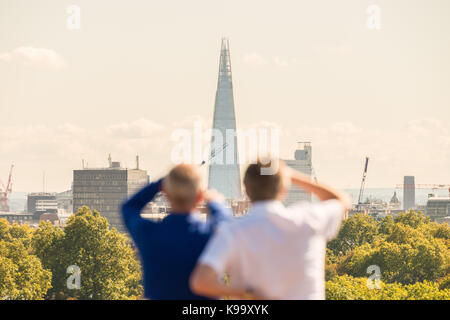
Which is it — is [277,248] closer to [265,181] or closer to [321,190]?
[265,181]

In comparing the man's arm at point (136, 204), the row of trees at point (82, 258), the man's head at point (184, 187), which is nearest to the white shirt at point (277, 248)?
the man's head at point (184, 187)

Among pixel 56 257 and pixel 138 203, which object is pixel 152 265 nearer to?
pixel 138 203

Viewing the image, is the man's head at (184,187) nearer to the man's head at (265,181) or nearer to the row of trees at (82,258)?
the man's head at (265,181)

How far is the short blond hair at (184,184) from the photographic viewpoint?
26.6 ft

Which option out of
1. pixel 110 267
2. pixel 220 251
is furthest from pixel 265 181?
pixel 110 267

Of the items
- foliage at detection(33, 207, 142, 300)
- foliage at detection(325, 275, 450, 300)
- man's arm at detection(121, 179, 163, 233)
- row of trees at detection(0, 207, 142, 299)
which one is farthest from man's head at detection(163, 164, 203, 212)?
foliage at detection(33, 207, 142, 300)

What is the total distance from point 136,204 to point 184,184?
834 millimetres

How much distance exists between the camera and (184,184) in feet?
26.7

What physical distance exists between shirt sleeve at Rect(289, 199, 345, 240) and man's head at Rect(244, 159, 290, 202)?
21 cm
